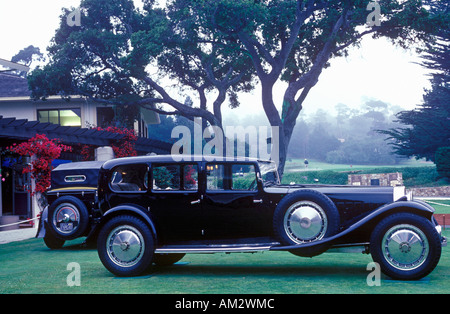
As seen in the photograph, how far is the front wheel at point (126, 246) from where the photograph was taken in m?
7.00

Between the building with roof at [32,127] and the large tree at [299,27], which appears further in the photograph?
the large tree at [299,27]

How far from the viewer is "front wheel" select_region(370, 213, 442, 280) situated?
21.0ft

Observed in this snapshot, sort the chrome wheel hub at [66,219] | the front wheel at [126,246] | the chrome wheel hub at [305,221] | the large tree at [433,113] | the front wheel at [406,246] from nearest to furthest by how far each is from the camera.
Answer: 1. the front wheel at [406,246]
2. the chrome wheel hub at [305,221]
3. the front wheel at [126,246]
4. the chrome wheel hub at [66,219]
5. the large tree at [433,113]

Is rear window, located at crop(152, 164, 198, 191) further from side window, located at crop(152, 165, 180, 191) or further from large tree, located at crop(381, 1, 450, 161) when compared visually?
large tree, located at crop(381, 1, 450, 161)

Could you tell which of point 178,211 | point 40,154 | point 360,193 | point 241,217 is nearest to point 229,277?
point 241,217

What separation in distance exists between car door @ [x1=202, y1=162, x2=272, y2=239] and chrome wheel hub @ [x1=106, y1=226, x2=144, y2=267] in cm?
98

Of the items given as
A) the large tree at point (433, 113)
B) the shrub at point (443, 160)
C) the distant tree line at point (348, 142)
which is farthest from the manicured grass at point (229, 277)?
the distant tree line at point (348, 142)

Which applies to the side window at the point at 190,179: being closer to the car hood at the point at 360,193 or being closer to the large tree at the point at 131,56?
the car hood at the point at 360,193

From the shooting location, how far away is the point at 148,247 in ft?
22.9

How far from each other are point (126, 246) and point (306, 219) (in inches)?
99.6

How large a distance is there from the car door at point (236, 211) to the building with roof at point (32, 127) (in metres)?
10.9

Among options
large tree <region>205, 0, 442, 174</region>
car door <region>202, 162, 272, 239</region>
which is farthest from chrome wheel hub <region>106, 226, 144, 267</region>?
large tree <region>205, 0, 442, 174</region>

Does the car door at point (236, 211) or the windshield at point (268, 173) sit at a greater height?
the windshield at point (268, 173)
